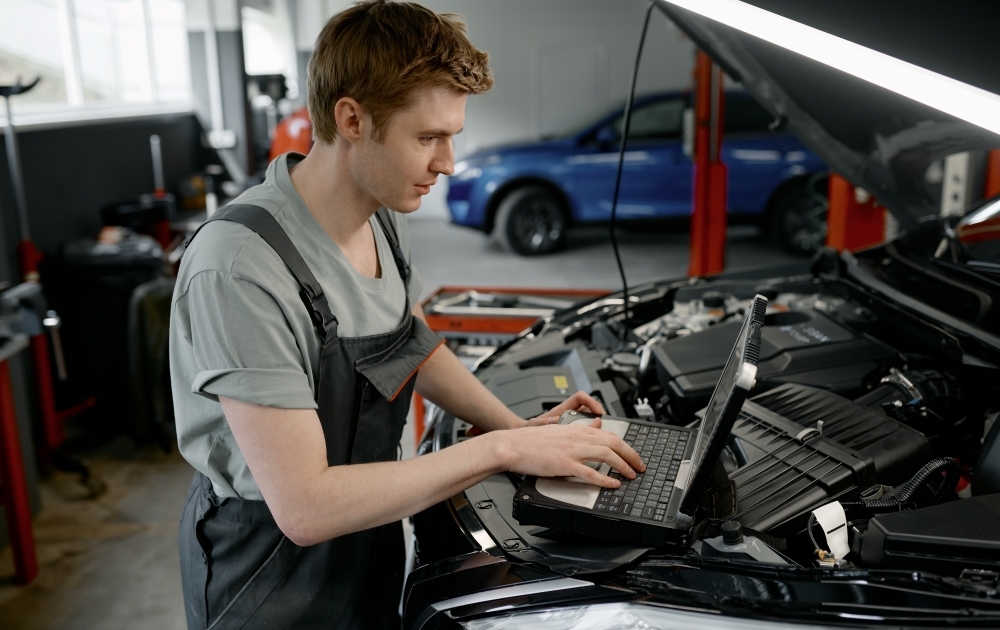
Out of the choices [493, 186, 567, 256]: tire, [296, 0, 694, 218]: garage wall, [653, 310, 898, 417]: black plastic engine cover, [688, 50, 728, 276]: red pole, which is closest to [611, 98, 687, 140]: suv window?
[493, 186, 567, 256]: tire

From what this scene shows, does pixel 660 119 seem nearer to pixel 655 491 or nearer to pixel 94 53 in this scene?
pixel 94 53

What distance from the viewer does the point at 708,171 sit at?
4375mm

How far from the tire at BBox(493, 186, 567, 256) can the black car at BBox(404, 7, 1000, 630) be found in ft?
15.8

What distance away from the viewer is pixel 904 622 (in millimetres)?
982

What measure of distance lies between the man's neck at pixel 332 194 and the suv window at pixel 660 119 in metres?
6.03

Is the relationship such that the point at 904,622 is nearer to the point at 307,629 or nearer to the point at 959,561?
the point at 959,561

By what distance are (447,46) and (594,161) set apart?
594cm

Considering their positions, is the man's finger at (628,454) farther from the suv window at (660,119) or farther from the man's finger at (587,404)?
the suv window at (660,119)

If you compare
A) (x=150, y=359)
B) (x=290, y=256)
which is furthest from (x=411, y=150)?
(x=150, y=359)

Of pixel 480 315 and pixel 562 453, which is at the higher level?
pixel 562 453

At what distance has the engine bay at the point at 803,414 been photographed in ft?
3.86

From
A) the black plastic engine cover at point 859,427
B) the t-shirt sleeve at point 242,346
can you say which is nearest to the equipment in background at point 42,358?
the t-shirt sleeve at point 242,346

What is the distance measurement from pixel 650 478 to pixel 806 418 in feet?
1.20

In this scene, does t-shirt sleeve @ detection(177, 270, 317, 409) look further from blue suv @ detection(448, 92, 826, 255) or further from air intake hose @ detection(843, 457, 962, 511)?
blue suv @ detection(448, 92, 826, 255)
